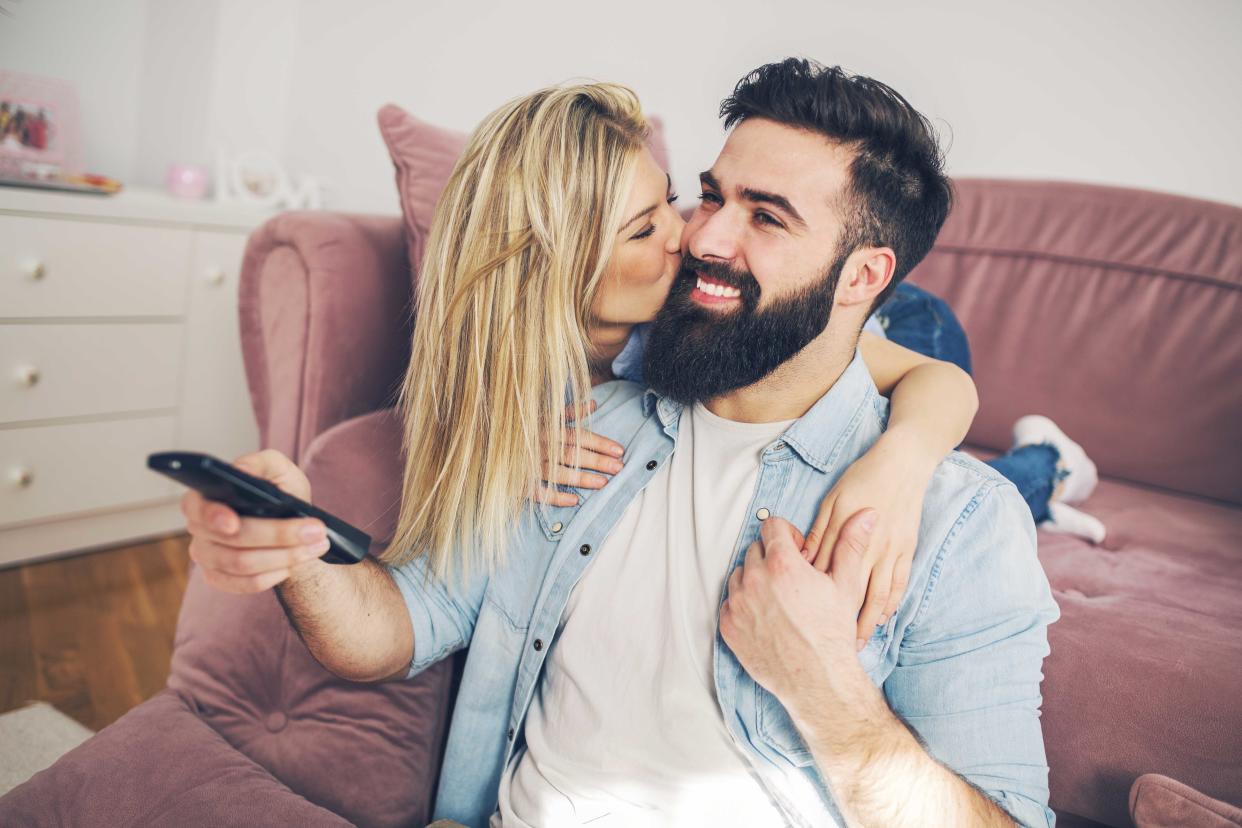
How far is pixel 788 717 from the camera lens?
35.7 inches

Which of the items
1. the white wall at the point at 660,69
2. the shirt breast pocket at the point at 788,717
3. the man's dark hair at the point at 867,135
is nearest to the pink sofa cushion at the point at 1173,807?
the shirt breast pocket at the point at 788,717

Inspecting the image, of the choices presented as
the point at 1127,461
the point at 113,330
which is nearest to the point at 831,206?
the point at 1127,461

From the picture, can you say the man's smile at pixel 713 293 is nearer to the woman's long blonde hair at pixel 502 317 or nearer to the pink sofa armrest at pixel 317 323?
the woman's long blonde hair at pixel 502 317

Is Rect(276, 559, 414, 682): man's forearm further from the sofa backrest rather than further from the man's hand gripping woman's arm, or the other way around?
the sofa backrest

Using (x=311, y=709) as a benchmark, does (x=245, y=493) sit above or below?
above

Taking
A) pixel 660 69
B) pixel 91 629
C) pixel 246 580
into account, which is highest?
pixel 660 69

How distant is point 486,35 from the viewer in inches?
101

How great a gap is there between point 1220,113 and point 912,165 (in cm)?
122

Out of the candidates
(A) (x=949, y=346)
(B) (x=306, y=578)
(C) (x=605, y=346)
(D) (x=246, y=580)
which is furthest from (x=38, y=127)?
(A) (x=949, y=346)

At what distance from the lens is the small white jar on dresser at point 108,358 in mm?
1956

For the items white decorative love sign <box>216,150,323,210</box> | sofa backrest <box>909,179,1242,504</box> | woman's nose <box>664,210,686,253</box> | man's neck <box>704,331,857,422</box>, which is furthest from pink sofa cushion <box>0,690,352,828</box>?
white decorative love sign <box>216,150,323,210</box>

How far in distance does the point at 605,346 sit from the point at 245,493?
0.69m

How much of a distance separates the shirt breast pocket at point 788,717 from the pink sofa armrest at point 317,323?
76 cm

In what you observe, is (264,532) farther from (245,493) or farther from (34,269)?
(34,269)
